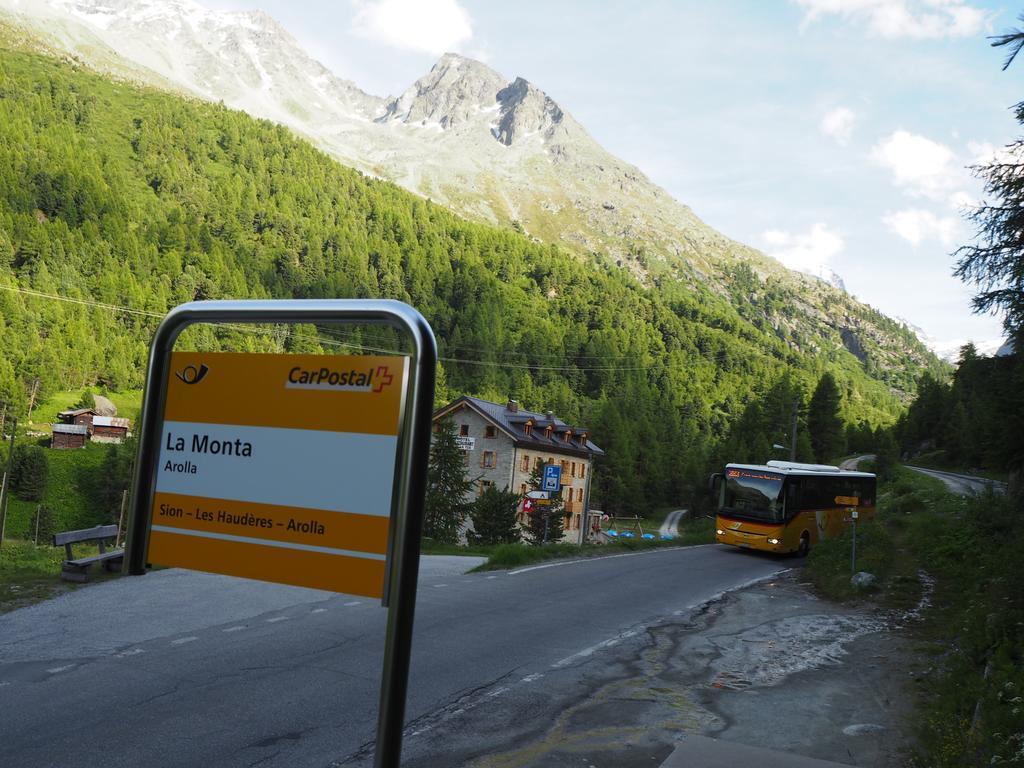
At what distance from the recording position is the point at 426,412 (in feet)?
7.78

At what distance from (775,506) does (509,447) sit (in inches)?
1538

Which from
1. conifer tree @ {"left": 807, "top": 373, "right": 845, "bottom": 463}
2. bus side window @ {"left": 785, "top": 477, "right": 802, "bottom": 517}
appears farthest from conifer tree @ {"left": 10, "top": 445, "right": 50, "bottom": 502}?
conifer tree @ {"left": 807, "top": 373, "right": 845, "bottom": 463}

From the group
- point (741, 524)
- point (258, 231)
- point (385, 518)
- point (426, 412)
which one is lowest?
point (741, 524)

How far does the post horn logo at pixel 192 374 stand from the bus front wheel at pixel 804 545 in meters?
26.0

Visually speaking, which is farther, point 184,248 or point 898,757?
point 184,248

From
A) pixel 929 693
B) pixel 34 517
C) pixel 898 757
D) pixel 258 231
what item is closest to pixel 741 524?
pixel 929 693

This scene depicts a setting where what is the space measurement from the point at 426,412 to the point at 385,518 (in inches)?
13.8

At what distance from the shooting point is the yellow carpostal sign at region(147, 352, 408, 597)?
8.03 feet

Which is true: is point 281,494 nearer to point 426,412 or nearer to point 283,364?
point 283,364

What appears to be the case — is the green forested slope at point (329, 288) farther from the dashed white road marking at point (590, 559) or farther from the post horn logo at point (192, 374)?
the post horn logo at point (192, 374)

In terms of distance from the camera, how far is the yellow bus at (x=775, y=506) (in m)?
25.5

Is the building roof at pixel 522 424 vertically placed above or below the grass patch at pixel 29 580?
above

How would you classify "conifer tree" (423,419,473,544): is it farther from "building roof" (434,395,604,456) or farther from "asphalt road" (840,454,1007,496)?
"asphalt road" (840,454,1007,496)

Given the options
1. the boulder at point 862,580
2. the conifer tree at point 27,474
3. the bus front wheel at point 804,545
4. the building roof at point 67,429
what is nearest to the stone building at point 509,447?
the bus front wheel at point 804,545
